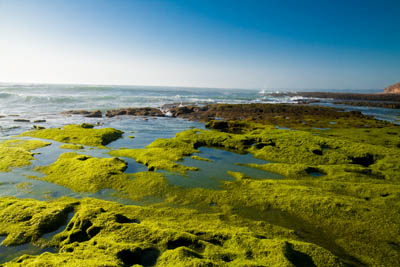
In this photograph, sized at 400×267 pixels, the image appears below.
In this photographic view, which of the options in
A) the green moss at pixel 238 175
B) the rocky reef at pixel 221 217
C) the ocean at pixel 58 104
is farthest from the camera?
the ocean at pixel 58 104

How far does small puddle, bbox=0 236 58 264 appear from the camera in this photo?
18.2 feet

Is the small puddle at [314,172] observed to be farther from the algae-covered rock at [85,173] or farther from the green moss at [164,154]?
the algae-covered rock at [85,173]

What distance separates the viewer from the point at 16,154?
44.7ft

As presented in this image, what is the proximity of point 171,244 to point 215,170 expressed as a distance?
6.85 meters

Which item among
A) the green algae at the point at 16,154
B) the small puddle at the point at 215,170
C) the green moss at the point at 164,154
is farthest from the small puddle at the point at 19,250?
the green algae at the point at 16,154

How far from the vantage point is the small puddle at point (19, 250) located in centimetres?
555

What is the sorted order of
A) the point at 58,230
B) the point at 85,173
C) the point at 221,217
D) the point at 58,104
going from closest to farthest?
1. the point at 58,230
2. the point at 221,217
3. the point at 85,173
4. the point at 58,104

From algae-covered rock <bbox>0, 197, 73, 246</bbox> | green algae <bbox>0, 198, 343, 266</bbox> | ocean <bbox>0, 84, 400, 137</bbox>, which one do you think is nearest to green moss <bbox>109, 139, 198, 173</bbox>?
green algae <bbox>0, 198, 343, 266</bbox>

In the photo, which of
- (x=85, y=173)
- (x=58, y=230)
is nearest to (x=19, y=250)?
(x=58, y=230)

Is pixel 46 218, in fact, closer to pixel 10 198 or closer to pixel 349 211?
pixel 10 198

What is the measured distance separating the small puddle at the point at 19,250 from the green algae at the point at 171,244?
1.15 ft

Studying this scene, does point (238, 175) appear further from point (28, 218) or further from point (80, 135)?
point (80, 135)

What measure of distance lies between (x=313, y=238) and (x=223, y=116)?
31673 millimetres

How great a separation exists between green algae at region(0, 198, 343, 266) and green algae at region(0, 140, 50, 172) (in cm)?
741
